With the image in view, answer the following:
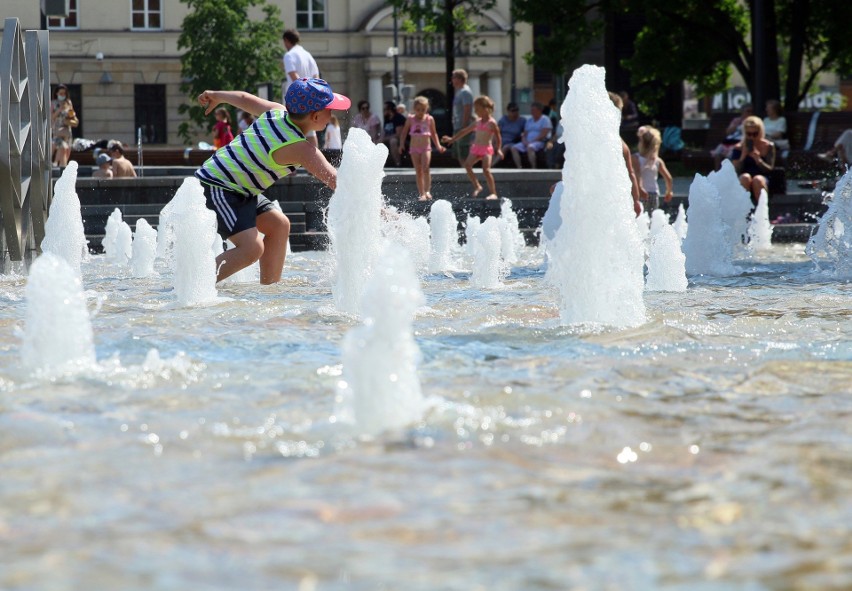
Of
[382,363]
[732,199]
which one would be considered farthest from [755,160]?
[382,363]

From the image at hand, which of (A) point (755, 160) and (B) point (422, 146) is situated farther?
(B) point (422, 146)

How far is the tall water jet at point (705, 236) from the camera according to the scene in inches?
464

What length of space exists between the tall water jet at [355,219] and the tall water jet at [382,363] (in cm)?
319

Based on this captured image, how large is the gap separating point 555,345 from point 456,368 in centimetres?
80

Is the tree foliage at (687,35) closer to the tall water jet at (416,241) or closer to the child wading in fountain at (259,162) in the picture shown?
the tall water jet at (416,241)

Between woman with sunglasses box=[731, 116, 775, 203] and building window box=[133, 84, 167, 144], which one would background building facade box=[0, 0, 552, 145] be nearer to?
building window box=[133, 84, 167, 144]

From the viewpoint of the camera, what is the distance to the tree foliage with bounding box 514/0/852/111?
95.9ft

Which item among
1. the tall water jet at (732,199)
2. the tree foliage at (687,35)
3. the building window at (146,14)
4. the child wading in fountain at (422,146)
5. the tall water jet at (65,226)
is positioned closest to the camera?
the tall water jet at (65,226)

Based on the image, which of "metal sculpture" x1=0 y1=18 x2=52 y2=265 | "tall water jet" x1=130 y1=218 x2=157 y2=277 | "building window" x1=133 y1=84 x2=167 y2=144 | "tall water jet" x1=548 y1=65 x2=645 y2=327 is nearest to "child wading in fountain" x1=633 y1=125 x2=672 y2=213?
"tall water jet" x1=130 y1=218 x2=157 y2=277

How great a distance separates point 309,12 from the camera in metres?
49.6

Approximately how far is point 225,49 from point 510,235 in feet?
99.5

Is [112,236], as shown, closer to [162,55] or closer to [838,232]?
[838,232]

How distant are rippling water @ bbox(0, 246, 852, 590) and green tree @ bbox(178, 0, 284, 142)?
37.0 meters

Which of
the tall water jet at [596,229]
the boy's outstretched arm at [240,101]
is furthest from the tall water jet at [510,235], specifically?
the tall water jet at [596,229]
